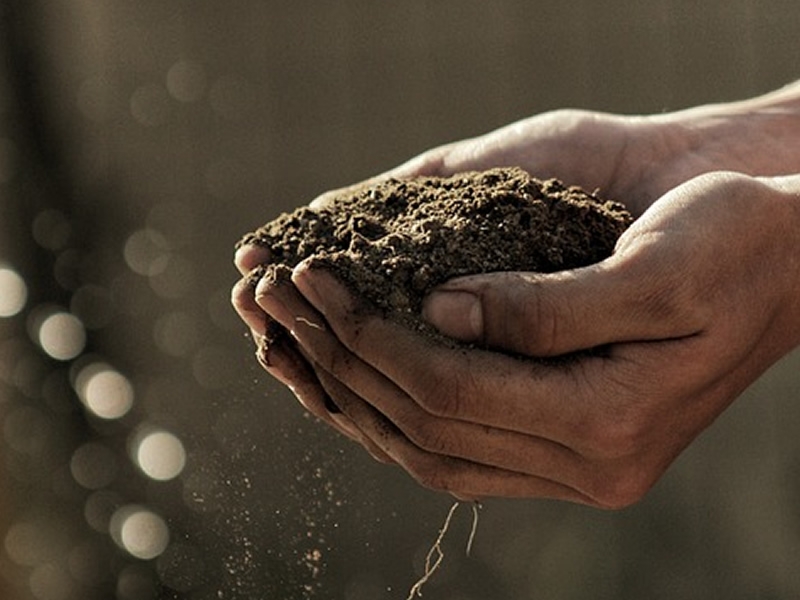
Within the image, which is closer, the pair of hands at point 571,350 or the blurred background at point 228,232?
the pair of hands at point 571,350

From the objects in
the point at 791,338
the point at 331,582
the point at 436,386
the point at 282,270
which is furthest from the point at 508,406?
the point at 331,582

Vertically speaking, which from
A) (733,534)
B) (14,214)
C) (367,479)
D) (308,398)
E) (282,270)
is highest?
(282,270)

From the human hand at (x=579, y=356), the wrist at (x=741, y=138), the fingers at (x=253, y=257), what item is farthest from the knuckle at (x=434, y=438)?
the wrist at (x=741, y=138)

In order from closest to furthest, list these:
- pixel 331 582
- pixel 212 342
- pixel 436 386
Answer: pixel 436 386 < pixel 331 582 < pixel 212 342

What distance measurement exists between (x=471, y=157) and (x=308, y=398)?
712 millimetres

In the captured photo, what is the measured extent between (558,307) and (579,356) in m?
0.13

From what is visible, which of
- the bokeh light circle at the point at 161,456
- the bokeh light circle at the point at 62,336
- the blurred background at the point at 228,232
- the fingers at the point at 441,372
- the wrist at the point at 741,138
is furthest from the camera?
the bokeh light circle at the point at 62,336

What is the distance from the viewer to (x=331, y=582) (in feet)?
14.3

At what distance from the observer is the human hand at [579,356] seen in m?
1.95

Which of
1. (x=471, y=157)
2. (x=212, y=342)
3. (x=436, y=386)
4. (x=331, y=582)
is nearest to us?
(x=436, y=386)

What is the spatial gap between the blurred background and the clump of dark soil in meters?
2.12

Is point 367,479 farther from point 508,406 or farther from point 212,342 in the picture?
point 508,406

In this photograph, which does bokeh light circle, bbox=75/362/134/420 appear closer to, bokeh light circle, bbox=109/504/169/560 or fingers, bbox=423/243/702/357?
bokeh light circle, bbox=109/504/169/560

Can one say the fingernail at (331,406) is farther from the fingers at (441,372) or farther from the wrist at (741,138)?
the wrist at (741,138)
